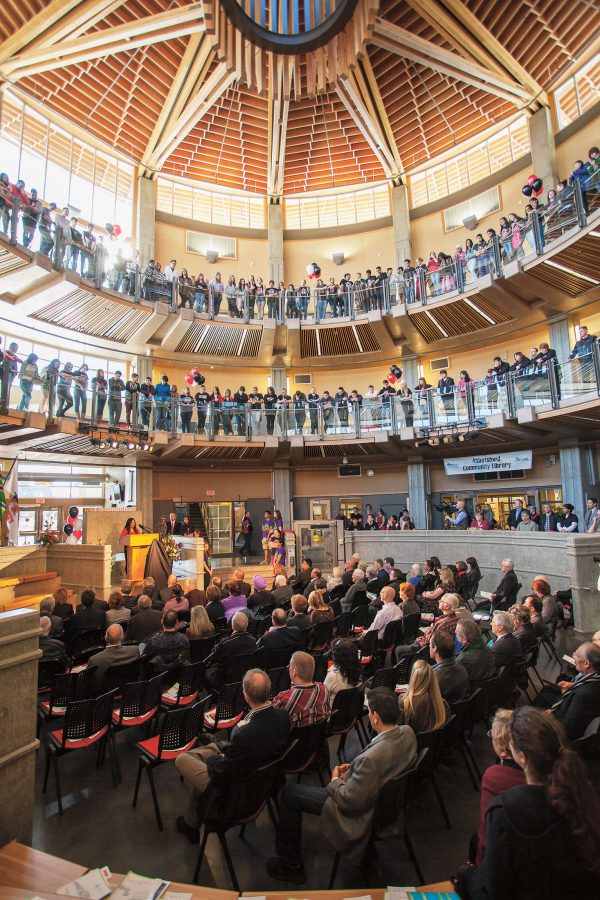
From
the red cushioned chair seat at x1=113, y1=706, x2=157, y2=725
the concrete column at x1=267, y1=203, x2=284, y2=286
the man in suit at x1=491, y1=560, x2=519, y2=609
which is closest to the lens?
the red cushioned chair seat at x1=113, y1=706, x2=157, y2=725

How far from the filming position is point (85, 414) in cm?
1431

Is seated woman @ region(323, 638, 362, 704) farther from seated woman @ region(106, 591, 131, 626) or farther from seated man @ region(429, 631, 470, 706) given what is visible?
seated woman @ region(106, 591, 131, 626)

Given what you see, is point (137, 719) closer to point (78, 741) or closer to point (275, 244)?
Result: point (78, 741)

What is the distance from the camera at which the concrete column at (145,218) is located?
70.6ft

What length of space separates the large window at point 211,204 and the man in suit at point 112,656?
21063 millimetres

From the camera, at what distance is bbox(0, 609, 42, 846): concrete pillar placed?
3.04 meters

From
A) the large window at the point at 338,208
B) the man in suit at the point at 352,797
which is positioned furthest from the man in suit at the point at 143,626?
the large window at the point at 338,208

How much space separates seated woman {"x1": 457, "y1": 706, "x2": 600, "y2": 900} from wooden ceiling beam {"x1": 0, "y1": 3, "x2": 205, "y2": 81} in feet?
70.3

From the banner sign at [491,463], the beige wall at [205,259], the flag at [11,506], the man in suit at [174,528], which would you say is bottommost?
the man in suit at [174,528]

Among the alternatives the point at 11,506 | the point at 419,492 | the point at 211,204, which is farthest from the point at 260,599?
the point at 211,204

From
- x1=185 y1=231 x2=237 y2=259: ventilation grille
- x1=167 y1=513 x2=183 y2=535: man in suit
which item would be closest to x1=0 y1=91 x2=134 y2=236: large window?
x1=185 y1=231 x2=237 y2=259: ventilation grille

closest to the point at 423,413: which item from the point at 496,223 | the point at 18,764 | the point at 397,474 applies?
the point at 397,474

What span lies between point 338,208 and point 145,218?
28.8 feet

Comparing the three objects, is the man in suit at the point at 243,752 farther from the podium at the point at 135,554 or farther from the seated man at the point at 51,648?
the podium at the point at 135,554
